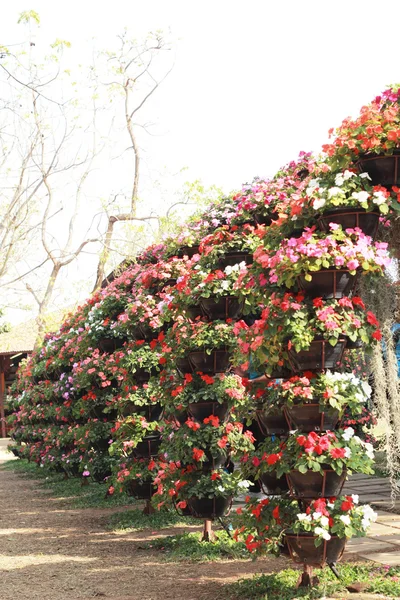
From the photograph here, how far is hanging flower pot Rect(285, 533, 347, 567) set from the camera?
4723 millimetres

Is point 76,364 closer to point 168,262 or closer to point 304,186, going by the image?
point 168,262

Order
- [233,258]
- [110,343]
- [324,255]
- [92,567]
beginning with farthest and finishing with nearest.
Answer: [110,343], [233,258], [92,567], [324,255]

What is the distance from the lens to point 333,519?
15.4ft

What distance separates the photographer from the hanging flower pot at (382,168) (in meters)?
4.89

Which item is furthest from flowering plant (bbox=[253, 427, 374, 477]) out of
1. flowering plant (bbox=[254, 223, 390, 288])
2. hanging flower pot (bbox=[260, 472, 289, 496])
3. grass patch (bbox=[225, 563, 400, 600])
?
flowering plant (bbox=[254, 223, 390, 288])

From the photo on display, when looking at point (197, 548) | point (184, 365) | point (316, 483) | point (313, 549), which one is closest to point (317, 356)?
point (316, 483)

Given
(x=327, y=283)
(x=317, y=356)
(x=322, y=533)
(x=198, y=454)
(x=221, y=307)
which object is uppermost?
(x=221, y=307)

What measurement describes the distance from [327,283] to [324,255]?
0.77 feet

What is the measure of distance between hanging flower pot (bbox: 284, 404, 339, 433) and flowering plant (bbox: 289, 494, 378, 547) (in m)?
0.46

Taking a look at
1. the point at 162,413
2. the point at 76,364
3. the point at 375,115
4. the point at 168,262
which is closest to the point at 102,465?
the point at 76,364

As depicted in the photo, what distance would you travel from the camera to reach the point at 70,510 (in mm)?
10562

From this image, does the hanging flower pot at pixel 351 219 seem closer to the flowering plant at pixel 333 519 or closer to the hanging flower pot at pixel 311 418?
the hanging flower pot at pixel 311 418

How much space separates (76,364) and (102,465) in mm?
1761

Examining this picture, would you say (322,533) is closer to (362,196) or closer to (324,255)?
(324,255)
